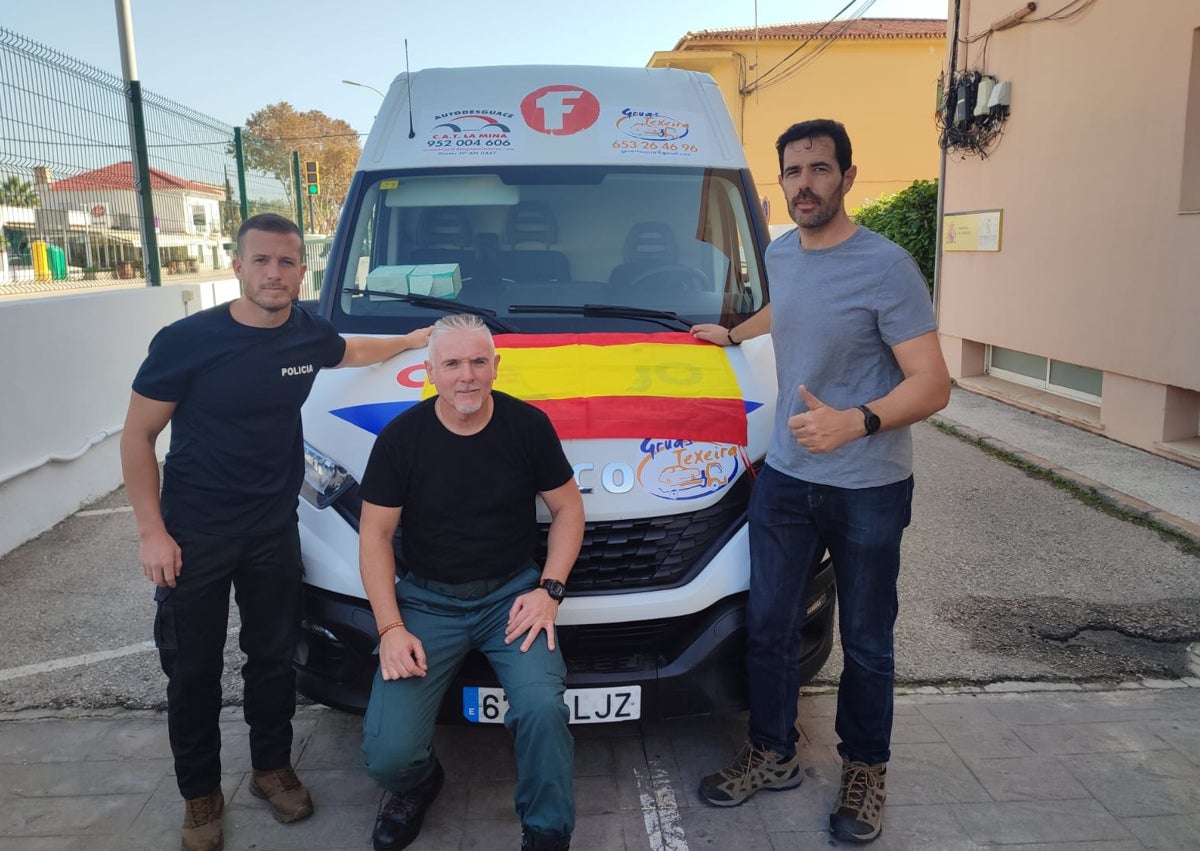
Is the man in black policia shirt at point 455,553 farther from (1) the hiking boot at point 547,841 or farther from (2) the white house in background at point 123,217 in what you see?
(2) the white house in background at point 123,217

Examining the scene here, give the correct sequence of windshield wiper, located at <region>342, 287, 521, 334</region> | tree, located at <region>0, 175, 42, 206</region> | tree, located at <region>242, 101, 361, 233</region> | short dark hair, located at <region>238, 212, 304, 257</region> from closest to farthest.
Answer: short dark hair, located at <region>238, 212, 304, 257</region>, windshield wiper, located at <region>342, 287, 521, 334</region>, tree, located at <region>0, 175, 42, 206</region>, tree, located at <region>242, 101, 361, 233</region>

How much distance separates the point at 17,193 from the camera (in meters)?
6.05

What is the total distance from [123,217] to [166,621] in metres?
6.10

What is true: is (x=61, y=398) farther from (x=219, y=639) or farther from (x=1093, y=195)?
(x=1093, y=195)

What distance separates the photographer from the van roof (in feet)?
13.3

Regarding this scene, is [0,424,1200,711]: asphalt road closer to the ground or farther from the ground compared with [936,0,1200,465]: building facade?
closer to the ground

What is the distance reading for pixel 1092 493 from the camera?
6406 mm

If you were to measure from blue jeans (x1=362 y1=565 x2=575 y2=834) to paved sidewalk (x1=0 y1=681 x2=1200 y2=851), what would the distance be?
359mm

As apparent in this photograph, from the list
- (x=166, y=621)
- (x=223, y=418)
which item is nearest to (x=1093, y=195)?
(x=223, y=418)

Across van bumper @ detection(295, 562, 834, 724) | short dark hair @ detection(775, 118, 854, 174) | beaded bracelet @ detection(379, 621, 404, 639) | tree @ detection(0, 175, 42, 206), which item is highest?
tree @ detection(0, 175, 42, 206)

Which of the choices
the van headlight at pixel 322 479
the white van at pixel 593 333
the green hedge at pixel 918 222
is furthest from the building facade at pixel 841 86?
the van headlight at pixel 322 479

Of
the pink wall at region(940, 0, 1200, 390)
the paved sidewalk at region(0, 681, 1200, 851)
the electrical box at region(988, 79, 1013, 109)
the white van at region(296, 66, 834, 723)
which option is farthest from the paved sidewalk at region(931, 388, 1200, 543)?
the white van at region(296, 66, 834, 723)

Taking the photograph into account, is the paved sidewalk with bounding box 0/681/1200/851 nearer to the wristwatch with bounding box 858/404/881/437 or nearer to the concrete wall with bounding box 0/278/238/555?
the wristwatch with bounding box 858/404/881/437

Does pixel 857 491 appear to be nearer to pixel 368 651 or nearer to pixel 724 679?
pixel 724 679
